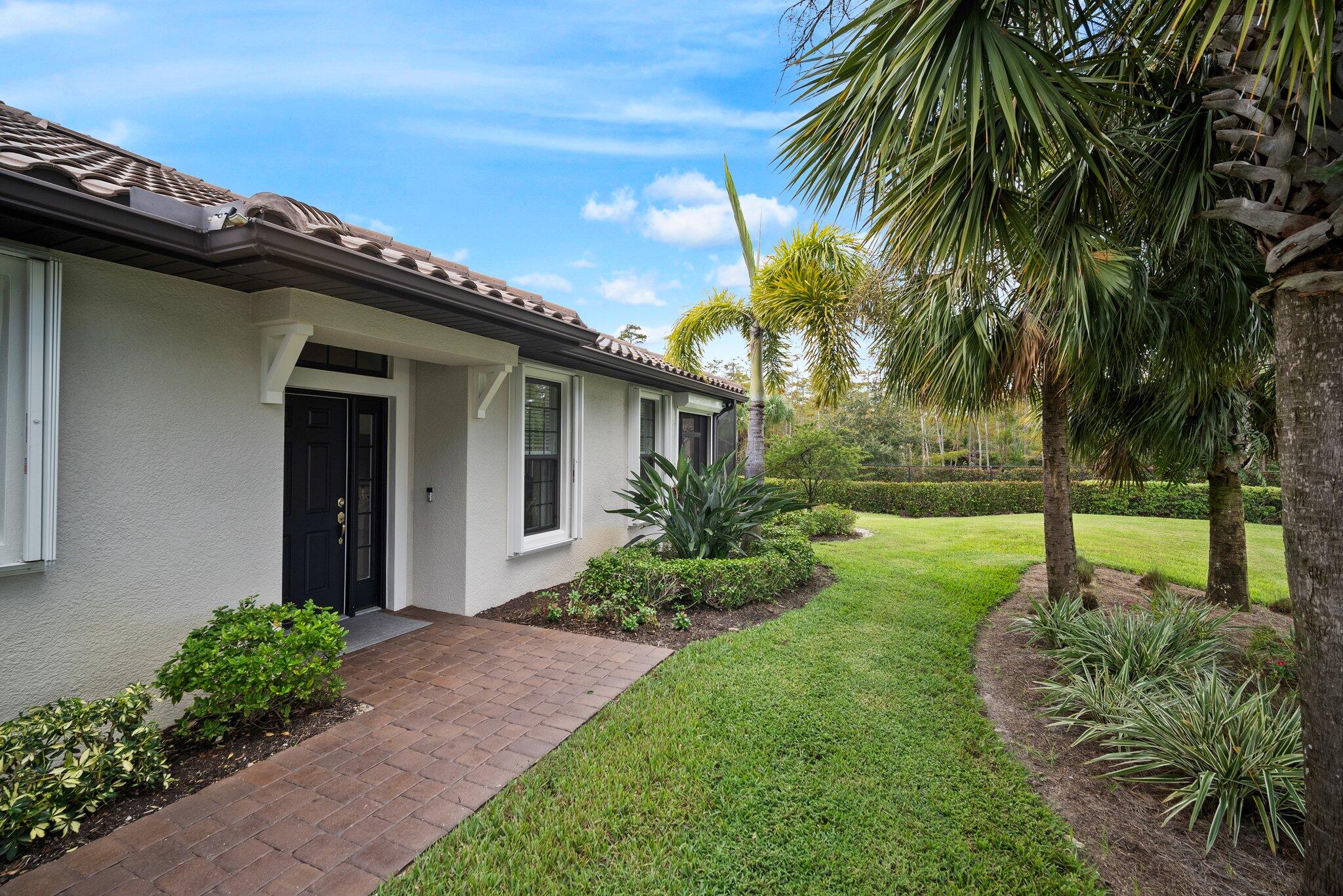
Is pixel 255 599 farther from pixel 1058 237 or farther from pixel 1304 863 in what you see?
pixel 1058 237

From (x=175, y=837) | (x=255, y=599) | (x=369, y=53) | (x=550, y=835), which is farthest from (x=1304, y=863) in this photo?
(x=369, y=53)

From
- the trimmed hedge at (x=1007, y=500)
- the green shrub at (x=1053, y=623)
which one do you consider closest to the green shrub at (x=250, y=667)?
the green shrub at (x=1053, y=623)

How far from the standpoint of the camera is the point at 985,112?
2.77m

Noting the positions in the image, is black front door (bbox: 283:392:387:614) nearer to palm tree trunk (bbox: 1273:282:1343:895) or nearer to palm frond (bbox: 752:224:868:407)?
palm tree trunk (bbox: 1273:282:1343:895)

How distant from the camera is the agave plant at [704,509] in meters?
7.45

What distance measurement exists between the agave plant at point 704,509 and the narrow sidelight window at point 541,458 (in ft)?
2.70

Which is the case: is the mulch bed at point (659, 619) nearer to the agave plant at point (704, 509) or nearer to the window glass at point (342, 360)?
the agave plant at point (704, 509)

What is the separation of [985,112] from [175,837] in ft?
16.5

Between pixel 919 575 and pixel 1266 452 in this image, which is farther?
pixel 919 575

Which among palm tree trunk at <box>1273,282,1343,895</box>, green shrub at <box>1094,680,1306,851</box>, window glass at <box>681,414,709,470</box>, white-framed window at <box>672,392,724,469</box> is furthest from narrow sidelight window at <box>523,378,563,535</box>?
palm tree trunk at <box>1273,282,1343,895</box>

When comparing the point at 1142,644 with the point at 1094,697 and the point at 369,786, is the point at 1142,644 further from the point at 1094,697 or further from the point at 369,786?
the point at 369,786

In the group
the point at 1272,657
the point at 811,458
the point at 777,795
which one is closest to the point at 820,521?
the point at 811,458

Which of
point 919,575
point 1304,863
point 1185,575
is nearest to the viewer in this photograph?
point 1304,863

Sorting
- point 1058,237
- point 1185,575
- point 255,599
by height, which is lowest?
point 1185,575
